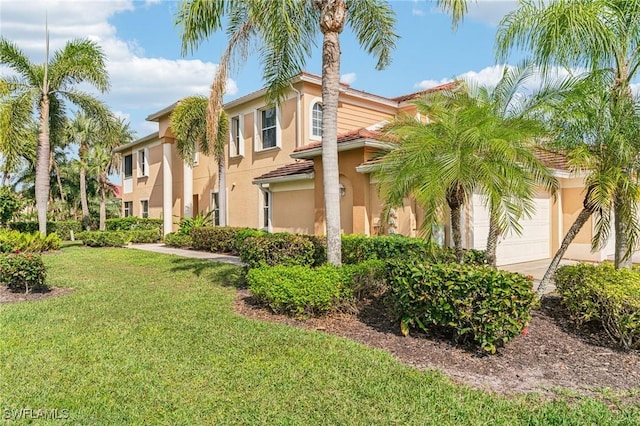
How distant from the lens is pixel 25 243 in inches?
625

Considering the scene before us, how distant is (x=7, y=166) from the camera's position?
1711 cm

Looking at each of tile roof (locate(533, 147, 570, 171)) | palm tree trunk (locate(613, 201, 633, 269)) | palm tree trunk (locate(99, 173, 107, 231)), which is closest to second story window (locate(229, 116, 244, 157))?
palm tree trunk (locate(99, 173, 107, 231))

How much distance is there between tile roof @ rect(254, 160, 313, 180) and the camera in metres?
16.0

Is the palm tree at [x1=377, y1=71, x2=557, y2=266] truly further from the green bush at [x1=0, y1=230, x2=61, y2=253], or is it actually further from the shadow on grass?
the green bush at [x1=0, y1=230, x2=61, y2=253]

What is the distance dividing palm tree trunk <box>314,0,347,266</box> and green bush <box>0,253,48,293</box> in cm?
673

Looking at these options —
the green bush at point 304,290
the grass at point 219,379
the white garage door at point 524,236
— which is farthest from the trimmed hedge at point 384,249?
the grass at point 219,379

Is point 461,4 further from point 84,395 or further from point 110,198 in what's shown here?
point 110,198

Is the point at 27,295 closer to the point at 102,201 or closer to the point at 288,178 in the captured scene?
the point at 288,178

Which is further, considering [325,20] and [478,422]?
[325,20]

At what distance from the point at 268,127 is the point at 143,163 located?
15417mm

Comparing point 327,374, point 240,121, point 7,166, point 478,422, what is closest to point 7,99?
point 7,166

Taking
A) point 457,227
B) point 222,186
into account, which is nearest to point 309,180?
point 222,186

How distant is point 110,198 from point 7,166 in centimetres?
2284

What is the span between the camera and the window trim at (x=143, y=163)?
29.6 meters
